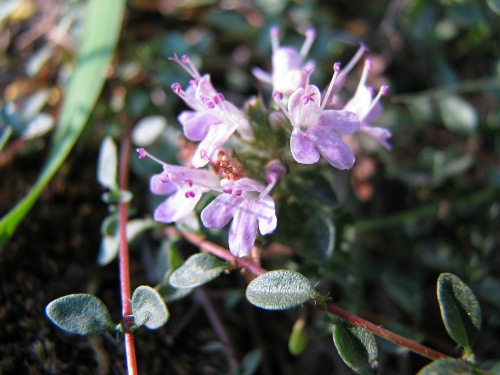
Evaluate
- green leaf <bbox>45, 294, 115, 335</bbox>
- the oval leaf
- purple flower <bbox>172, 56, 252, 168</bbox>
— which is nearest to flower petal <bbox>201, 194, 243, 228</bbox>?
purple flower <bbox>172, 56, 252, 168</bbox>

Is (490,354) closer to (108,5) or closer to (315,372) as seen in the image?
(315,372)

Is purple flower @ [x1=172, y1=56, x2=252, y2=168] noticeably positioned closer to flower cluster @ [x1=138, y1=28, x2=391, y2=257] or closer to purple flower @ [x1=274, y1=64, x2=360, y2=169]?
flower cluster @ [x1=138, y1=28, x2=391, y2=257]

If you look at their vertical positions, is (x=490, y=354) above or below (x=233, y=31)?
below

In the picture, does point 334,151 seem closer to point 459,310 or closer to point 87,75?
point 459,310

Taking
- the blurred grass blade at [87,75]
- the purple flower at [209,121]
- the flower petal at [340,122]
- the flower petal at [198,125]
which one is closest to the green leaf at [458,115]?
the flower petal at [340,122]

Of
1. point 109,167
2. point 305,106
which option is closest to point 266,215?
point 305,106

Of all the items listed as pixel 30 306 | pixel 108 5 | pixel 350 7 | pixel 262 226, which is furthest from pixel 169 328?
pixel 350 7

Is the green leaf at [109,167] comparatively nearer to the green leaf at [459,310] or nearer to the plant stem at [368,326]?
the plant stem at [368,326]
